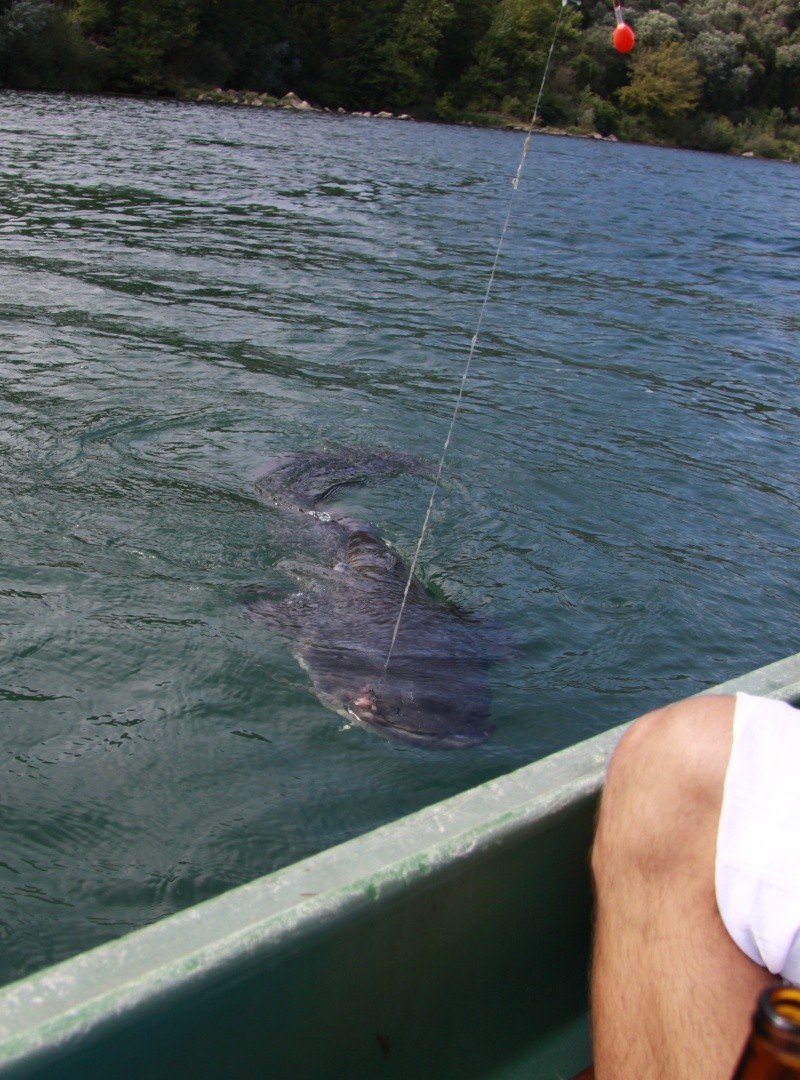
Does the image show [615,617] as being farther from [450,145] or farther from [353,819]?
[450,145]

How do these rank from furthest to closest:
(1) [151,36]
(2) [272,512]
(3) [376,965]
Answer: (1) [151,36], (2) [272,512], (3) [376,965]

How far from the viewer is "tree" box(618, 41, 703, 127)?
53.6 m

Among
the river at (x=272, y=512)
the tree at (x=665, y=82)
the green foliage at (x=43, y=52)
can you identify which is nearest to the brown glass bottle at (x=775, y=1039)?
the river at (x=272, y=512)

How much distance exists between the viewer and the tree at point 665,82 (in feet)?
176

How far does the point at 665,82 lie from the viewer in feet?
177

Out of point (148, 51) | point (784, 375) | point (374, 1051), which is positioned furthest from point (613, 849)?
point (148, 51)

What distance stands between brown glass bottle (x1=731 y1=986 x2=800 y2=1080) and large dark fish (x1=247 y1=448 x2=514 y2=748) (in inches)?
124

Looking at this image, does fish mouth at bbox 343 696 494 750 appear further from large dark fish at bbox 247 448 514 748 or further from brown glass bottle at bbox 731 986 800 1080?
brown glass bottle at bbox 731 986 800 1080

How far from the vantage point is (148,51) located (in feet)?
140

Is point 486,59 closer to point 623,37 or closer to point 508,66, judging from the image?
point 508,66

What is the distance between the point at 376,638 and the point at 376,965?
299 cm

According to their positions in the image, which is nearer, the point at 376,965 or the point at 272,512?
the point at 376,965

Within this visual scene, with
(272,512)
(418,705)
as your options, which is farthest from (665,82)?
(418,705)

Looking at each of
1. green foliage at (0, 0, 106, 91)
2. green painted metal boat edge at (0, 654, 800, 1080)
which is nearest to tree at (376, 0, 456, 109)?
green foliage at (0, 0, 106, 91)
